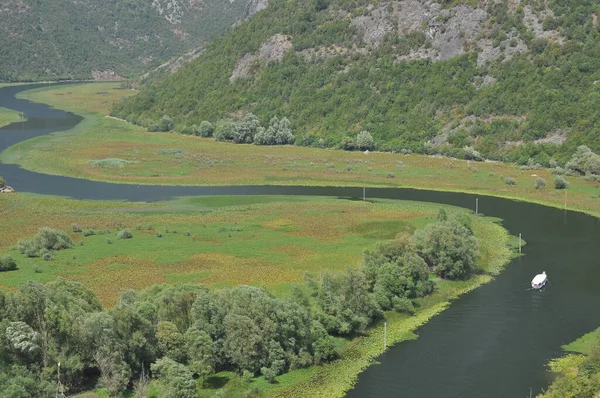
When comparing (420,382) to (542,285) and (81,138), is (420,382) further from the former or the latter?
(81,138)

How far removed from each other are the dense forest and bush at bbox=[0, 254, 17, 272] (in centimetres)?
2284

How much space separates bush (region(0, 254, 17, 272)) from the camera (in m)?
72.9

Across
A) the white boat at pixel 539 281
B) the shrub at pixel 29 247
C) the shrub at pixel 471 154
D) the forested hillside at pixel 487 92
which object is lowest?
the white boat at pixel 539 281

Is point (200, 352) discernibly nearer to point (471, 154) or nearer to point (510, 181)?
point (510, 181)

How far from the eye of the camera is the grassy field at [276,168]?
128500 mm

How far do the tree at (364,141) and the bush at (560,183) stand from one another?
187ft

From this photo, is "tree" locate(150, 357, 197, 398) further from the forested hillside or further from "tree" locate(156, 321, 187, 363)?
the forested hillside

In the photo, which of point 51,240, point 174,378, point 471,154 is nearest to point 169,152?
point 471,154

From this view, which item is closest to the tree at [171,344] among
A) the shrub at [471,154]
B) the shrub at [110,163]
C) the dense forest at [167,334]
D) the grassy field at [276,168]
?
the dense forest at [167,334]

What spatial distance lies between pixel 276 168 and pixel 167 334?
329ft

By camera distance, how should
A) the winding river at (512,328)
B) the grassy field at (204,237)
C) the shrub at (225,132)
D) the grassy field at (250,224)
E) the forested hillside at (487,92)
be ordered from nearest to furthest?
1. the winding river at (512,328)
2. the grassy field at (250,224)
3. the grassy field at (204,237)
4. the forested hillside at (487,92)
5. the shrub at (225,132)

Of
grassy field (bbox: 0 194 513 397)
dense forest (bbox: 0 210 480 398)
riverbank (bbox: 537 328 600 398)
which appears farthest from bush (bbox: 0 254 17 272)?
riverbank (bbox: 537 328 600 398)

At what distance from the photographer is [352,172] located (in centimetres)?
14188

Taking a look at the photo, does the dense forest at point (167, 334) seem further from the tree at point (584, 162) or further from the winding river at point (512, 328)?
the tree at point (584, 162)
